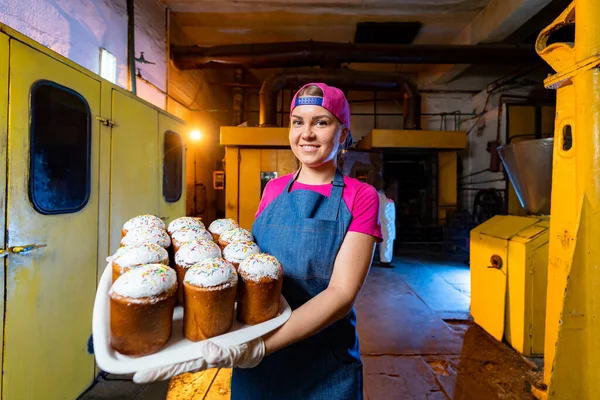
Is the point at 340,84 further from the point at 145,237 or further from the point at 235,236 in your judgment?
the point at 145,237

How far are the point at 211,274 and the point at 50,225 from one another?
1655 millimetres

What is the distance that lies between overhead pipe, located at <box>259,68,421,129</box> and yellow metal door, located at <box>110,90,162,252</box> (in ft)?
12.3

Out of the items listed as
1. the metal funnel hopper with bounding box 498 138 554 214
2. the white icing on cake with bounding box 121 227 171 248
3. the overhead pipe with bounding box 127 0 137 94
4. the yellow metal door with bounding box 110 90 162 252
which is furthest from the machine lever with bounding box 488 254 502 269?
the overhead pipe with bounding box 127 0 137 94

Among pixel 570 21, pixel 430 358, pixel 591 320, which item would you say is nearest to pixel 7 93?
pixel 570 21

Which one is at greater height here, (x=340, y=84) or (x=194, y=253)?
(x=340, y=84)

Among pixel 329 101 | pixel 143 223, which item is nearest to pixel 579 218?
pixel 329 101

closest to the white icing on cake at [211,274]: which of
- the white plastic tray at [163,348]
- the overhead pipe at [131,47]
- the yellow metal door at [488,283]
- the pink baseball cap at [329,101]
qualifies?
the white plastic tray at [163,348]

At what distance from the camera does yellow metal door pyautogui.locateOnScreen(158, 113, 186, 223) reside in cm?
324

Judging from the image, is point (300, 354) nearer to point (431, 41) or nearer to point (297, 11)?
point (297, 11)

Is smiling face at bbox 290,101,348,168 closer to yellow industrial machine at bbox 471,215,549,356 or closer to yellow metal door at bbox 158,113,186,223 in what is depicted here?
yellow industrial machine at bbox 471,215,549,356

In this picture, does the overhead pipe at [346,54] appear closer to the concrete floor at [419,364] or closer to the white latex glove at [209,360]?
the concrete floor at [419,364]

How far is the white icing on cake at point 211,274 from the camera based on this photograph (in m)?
0.90

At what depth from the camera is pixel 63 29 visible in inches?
113

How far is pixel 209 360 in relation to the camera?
2.44 feet
